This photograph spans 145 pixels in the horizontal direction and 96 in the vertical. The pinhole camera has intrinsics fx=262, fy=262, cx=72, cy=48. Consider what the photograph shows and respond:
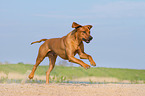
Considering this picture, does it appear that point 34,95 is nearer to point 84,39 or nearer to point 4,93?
point 4,93

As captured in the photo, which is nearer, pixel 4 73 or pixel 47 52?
pixel 47 52

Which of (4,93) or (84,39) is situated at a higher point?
(84,39)

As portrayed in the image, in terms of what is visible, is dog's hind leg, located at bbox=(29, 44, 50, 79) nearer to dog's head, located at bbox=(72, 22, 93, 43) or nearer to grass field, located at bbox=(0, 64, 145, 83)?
dog's head, located at bbox=(72, 22, 93, 43)

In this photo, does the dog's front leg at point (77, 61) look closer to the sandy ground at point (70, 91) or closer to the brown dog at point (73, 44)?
the brown dog at point (73, 44)

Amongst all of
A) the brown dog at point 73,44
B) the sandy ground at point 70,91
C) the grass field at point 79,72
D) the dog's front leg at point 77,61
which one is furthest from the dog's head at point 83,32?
the grass field at point 79,72

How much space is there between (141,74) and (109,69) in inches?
81.6

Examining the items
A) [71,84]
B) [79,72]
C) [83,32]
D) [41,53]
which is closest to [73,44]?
[83,32]

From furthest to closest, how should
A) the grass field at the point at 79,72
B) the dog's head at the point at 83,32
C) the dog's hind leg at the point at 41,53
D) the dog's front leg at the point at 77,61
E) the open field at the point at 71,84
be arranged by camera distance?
the grass field at the point at 79,72 → the dog's hind leg at the point at 41,53 → the dog's head at the point at 83,32 → the dog's front leg at the point at 77,61 → the open field at the point at 71,84

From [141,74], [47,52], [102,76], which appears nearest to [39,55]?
[47,52]

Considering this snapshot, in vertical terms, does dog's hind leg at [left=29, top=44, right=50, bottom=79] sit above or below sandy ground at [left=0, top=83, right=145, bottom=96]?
above

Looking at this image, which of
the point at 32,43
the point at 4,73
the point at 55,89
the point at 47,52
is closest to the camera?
the point at 55,89

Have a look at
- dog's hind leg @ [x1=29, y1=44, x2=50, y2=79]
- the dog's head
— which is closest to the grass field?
dog's hind leg @ [x1=29, y1=44, x2=50, y2=79]

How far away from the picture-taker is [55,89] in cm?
821

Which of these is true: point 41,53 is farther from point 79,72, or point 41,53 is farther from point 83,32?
point 79,72
